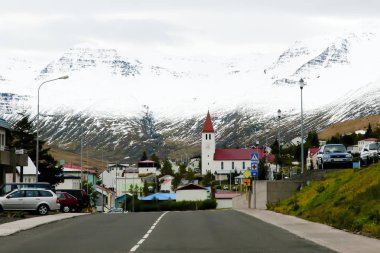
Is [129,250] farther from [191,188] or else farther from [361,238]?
[191,188]

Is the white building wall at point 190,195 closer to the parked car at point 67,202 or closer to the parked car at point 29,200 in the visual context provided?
the parked car at point 67,202

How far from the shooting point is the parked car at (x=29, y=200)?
44.2 metres

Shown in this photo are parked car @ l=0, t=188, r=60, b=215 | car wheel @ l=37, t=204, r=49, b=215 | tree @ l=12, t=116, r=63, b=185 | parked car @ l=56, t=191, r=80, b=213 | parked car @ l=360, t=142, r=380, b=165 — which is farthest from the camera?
tree @ l=12, t=116, r=63, b=185

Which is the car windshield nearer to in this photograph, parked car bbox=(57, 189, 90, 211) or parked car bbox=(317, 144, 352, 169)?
parked car bbox=(317, 144, 352, 169)

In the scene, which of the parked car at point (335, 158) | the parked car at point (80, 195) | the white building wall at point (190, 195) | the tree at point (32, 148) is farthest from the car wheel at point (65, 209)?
the white building wall at point (190, 195)

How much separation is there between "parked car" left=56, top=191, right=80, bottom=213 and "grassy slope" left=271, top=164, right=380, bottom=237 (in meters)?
14.3

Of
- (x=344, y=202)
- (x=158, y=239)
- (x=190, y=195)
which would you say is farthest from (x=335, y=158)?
(x=190, y=195)

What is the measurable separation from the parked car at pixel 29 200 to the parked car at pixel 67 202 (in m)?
8.51

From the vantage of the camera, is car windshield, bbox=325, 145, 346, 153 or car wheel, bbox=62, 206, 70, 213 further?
car windshield, bbox=325, 145, 346, 153

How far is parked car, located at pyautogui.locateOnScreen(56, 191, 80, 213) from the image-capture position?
54.2 meters

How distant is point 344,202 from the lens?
33.5 m

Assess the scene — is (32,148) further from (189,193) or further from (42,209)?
(42,209)

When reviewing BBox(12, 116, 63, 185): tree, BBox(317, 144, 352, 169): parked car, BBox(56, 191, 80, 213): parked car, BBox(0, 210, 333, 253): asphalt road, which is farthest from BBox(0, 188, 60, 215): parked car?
BBox(12, 116, 63, 185): tree

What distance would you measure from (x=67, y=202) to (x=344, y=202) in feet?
83.6
